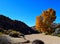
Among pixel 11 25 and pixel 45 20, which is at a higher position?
pixel 11 25

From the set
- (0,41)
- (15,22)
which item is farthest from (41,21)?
(0,41)

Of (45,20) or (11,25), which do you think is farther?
(11,25)

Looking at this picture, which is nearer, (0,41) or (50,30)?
(0,41)

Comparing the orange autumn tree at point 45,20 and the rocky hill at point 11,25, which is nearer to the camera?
the orange autumn tree at point 45,20

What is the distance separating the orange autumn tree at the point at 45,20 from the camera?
50672 mm

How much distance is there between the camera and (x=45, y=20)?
5056 cm

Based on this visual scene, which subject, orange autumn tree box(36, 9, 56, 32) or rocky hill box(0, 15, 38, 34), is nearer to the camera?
orange autumn tree box(36, 9, 56, 32)

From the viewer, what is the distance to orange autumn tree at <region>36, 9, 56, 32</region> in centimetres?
5067

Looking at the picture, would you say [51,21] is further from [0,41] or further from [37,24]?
[0,41]

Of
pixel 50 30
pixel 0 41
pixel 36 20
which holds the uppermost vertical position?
pixel 36 20

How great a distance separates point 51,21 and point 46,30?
2.92 metres

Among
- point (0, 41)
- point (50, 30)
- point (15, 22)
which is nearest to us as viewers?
point (0, 41)

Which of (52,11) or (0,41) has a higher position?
(52,11)

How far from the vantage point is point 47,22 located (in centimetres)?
5112
